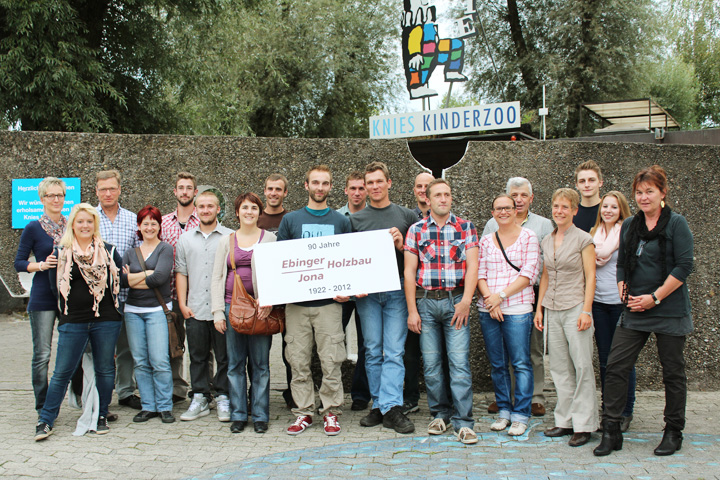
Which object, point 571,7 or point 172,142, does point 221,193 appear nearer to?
point 172,142

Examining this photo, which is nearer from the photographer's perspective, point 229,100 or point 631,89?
point 229,100

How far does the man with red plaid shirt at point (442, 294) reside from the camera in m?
4.86

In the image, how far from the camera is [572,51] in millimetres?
22844

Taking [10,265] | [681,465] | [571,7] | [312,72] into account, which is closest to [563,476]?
[681,465]

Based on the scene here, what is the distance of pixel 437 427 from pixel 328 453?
95 cm

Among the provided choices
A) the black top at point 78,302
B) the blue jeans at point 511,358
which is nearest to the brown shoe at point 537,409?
the blue jeans at point 511,358

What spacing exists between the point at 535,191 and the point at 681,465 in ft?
9.70

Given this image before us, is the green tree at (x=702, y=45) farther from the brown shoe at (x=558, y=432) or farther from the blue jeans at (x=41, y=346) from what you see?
the blue jeans at (x=41, y=346)

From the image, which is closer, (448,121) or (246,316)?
(246,316)

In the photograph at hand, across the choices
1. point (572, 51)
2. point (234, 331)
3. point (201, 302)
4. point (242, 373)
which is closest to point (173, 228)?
point (201, 302)

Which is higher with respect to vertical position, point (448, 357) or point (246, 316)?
point (246, 316)

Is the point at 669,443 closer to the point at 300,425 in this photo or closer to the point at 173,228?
the point at 300,425

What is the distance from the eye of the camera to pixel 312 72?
2239cm

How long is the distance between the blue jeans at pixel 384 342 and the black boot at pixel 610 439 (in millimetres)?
1580
